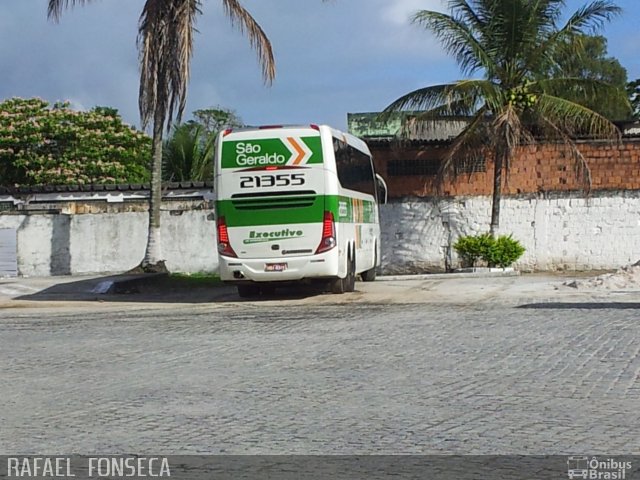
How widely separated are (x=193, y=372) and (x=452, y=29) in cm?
1746

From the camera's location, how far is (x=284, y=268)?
1986cm

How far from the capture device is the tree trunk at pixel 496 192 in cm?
2695

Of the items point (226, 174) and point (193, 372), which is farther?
point (226, 174)

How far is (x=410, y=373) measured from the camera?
10.6 meters

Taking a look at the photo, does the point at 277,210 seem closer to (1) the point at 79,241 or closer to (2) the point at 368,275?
(2) the point at 368,275

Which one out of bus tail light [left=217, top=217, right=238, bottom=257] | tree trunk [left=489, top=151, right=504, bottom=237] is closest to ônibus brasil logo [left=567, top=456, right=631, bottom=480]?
bus tail light [left=217, top=217, right=238, bottom=257]

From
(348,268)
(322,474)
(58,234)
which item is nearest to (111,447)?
(322,474)

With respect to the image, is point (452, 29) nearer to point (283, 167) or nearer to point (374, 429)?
point (283, 167)

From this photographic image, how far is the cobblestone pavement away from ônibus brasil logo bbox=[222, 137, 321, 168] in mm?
4108

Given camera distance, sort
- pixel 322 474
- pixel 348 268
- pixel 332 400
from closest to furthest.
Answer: pixel 322 474, pixel 332 400, pixel 348 268

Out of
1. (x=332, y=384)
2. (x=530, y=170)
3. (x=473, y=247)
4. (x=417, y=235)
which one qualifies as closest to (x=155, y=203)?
→ (x=417, y=235)

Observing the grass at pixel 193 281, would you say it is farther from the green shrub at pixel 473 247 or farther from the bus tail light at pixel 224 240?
the green shrub at pixel 473 247

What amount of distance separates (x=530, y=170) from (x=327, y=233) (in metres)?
10.6

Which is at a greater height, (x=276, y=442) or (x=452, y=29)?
(x=452, y=29)
